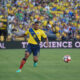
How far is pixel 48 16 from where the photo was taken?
28438 mm

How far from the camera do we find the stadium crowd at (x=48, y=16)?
2679cm

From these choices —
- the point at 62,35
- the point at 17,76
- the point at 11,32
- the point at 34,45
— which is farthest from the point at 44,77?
the point at 62,35

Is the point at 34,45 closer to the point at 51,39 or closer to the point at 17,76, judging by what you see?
the point at 17,76

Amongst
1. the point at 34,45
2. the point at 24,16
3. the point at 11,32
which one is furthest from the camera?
the point at 24,16

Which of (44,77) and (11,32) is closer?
(44,77)

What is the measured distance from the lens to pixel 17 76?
35.4 ft

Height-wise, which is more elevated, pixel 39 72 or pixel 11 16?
pixel 11 16

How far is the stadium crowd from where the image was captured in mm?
26791

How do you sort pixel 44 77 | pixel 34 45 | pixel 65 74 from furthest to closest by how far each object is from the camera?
1. pixel 34 45
2. pixel 65 74
3. pixel 44 77

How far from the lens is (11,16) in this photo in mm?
26844

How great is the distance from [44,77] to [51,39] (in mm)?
16256

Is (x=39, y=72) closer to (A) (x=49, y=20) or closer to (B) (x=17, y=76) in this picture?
→ (B) (x=17, y=76)

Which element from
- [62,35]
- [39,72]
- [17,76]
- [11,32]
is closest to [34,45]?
[39,72]

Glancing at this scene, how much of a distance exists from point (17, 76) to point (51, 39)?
Result: 16.1 meters
